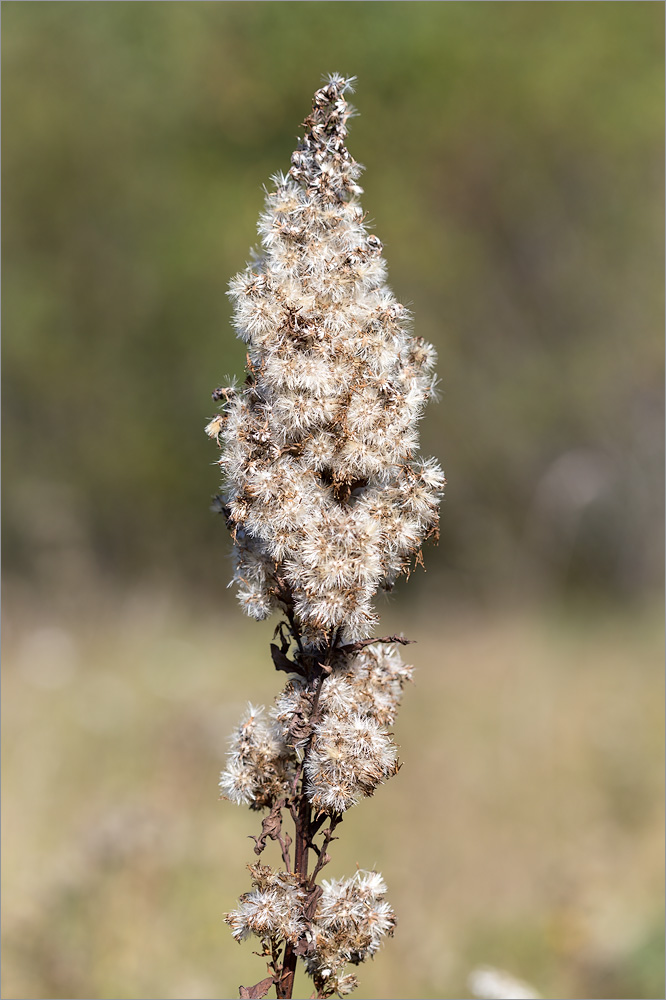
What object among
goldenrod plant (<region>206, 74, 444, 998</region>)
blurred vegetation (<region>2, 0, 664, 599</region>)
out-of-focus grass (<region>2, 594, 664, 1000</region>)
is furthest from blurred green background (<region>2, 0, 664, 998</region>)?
goldenrod plant (<region>206, 74, 444, 998</region>)

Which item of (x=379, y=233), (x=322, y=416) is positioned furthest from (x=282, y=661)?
(x=379, y=233)

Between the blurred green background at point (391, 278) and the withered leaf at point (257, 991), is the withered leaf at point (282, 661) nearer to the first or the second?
the withered leaf at point (257, 991)

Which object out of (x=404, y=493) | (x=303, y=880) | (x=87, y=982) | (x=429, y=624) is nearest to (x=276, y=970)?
(x=303, y=880)

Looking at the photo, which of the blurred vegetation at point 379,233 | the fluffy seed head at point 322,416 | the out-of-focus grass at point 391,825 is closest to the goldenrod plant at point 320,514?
the fluffy seed head at point 322,416

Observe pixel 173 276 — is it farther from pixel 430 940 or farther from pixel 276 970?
pixel 276 970

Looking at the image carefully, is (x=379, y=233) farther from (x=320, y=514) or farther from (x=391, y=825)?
(x=320, y=514)
